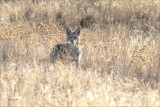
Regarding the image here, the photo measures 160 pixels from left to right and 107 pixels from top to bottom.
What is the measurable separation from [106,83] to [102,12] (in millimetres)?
7051

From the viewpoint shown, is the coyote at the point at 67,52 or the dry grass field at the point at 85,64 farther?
the coyote at the point at 67,52

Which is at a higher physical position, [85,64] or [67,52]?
[67,52]

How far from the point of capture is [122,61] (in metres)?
6.44

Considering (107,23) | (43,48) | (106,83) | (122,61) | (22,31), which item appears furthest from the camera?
(107,23)

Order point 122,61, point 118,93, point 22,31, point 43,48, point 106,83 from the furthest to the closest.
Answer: point 22,31
point 43,48
point 122,61
point 106,83
point 118,93

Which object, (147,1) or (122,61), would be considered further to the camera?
(147,1)

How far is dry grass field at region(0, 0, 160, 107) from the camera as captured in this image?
4.35 metres

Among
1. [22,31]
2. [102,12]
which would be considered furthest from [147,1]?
[22,31]

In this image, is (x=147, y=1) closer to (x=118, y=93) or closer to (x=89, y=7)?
(x=89, y=7)

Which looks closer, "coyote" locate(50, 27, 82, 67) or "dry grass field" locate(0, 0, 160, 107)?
"dry grass field" locate(0, 0, 160, 107)

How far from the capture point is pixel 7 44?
24.3ft

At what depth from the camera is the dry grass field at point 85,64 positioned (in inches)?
171

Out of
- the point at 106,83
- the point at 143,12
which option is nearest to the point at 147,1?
the point at 143,12

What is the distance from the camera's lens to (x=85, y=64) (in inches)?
257
